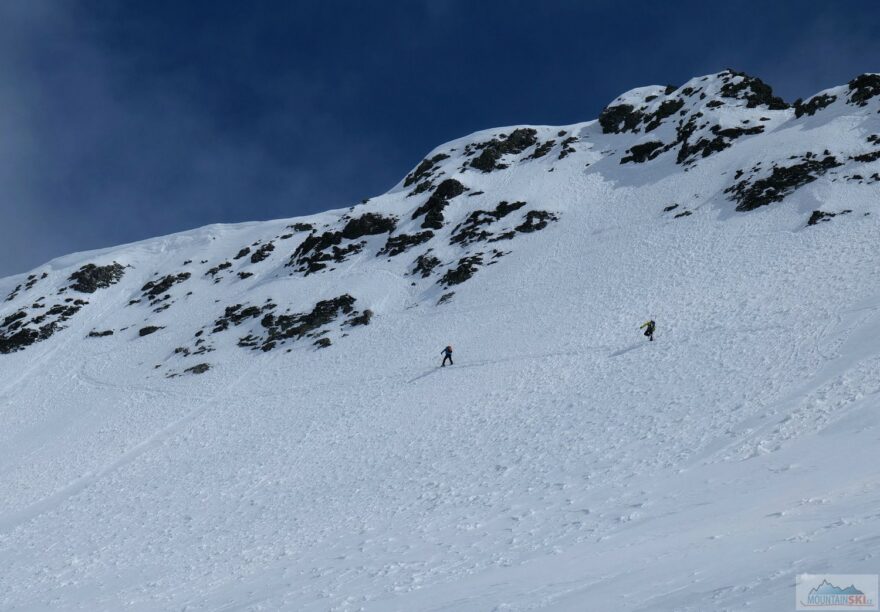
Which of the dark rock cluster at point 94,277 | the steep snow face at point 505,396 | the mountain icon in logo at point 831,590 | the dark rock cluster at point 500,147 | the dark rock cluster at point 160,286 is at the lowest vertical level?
the mountain icon in logo at point 831,590

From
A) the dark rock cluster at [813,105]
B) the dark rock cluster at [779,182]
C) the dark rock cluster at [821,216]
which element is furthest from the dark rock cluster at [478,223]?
the dark rock cluster at [813,105]

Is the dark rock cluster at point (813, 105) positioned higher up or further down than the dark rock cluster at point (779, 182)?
higher up

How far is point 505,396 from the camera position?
2611cm

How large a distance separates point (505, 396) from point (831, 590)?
20.0 metres

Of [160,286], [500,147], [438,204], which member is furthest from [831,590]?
[160,286]

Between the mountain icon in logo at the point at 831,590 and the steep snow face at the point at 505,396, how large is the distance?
0.37 m

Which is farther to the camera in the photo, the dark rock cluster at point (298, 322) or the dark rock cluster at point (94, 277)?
the dark rock cluster at point (94, 277)

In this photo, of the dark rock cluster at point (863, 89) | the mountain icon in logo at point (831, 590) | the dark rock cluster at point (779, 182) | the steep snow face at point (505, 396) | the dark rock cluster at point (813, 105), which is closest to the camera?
the mountain icon in logo at point (831, 590)

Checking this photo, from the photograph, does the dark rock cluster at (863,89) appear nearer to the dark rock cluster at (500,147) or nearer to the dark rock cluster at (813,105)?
the dark rock cluster at (813,105)

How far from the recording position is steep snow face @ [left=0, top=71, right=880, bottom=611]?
11.8 meters

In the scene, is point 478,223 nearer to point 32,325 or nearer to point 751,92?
point 751,92

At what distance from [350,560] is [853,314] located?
841 inches

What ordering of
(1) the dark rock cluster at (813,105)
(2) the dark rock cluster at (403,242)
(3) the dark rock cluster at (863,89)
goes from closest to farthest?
(3) the dark rock cluster at (863,89)
(1) the dark rock cluster at (813,105)
(2) the dark rock cluster at (403,242)

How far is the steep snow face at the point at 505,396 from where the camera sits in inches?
463
